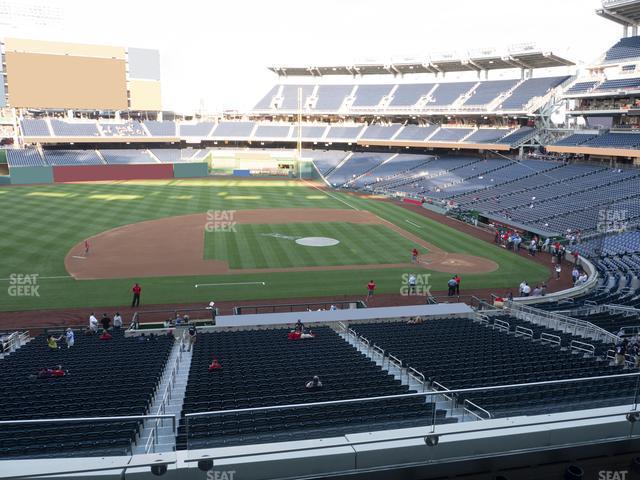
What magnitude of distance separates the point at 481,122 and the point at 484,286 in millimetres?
53266

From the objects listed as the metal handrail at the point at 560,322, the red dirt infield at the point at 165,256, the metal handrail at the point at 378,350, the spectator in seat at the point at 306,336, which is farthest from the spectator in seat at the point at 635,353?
the red dirt infield at the point at 165,256

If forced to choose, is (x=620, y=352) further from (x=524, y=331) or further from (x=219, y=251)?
(x=219, y=251)

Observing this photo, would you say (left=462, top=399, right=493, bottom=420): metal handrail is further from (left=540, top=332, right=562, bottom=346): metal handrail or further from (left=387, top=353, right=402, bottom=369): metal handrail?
(left=540, top=332, right=562, bottom=346): metal handrail

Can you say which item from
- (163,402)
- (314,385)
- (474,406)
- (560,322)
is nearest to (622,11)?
(560,322)

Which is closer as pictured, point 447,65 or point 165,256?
point 165,256

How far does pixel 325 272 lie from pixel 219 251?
8430mm

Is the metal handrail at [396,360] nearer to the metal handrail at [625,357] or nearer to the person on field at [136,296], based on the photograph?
the metal handrail at [625,357]

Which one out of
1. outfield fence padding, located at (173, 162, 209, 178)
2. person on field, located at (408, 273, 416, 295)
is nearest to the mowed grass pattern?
person on field, located at (408, 273, 416, 295)

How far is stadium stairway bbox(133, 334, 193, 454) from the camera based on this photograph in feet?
22.2

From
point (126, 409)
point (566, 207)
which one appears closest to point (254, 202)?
point (566, 207)

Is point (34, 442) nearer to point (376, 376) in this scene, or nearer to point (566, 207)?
point (376, 376)

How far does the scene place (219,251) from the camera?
112 feet

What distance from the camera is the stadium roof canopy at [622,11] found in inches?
1898

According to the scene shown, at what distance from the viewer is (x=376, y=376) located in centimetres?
1089
